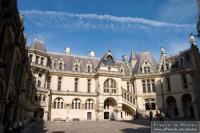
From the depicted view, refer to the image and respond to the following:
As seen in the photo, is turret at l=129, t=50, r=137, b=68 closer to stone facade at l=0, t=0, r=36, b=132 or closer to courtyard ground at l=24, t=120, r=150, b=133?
courtyard ground at l=24, t=120, r=150, b=133

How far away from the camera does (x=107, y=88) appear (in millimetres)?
48094

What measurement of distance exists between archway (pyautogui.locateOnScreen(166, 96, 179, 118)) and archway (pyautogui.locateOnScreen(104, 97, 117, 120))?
12636 millimetres

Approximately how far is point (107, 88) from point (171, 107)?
54.2 feet

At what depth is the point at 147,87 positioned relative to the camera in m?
52.2

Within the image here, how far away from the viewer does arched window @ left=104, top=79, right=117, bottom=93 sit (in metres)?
48.0

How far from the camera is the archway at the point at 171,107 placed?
47669mm

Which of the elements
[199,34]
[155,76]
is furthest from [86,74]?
[199,34]

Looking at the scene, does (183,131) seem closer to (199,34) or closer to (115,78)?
(199,34)

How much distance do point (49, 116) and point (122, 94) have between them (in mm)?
17887

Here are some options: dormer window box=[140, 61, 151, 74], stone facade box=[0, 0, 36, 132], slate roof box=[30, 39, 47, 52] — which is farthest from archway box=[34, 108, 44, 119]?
dormer window box=[140, 61, 151, 74]

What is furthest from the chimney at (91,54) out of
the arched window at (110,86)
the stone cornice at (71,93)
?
the stone cornice at (71,93)

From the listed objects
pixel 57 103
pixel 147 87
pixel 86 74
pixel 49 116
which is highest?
pixel 86 74

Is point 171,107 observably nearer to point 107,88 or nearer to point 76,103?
point 107,88

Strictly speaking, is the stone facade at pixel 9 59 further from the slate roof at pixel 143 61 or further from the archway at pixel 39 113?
the slate roof at pixel 143 61
